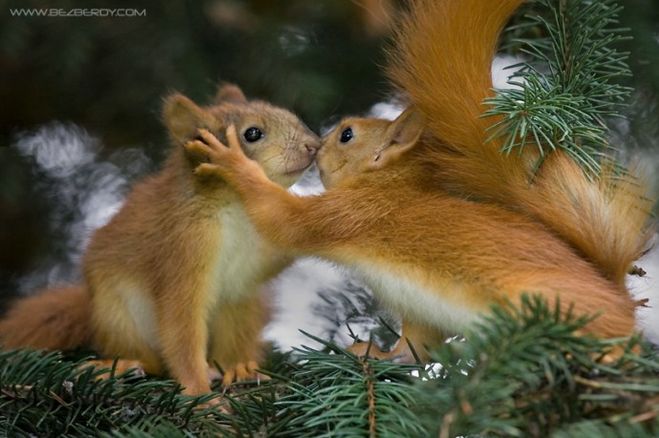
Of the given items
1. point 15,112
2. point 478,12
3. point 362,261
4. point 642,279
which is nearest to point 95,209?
point 15,112

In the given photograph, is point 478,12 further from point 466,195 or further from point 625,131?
point 625,131

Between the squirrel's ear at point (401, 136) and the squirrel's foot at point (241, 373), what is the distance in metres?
0.61

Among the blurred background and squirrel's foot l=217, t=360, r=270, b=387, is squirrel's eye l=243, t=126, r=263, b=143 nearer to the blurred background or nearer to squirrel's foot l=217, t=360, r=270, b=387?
the blurred background

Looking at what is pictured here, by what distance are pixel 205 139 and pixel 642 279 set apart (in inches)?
42.5

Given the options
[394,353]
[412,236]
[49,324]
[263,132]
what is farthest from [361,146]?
[49,324]

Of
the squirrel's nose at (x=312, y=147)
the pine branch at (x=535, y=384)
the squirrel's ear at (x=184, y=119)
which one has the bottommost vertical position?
the pine branch at (x=535, y=384)

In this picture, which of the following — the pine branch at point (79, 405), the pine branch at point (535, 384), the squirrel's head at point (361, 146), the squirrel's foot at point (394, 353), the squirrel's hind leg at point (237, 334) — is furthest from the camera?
the squirrel's hind leg at point (237, 334)

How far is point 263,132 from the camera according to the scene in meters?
2.43

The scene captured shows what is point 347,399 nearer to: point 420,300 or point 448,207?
point 420,300

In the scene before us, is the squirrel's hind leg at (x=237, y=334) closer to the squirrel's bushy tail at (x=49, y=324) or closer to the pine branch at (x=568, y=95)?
the squirrel's bushy tail at (x=49, y=324)

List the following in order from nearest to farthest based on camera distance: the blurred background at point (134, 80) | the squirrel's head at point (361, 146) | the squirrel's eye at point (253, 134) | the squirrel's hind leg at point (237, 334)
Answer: the squirrel's head at point (361, 146) < the squirrel's eye at point (253, 134) < the squirrel's hind leg at point (237, 334) < the blurred background at point (134, 80)

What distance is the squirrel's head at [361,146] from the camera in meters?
2.21

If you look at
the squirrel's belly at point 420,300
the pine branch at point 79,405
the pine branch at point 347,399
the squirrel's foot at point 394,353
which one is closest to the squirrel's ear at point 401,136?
the squirrel's belly at point 420,300

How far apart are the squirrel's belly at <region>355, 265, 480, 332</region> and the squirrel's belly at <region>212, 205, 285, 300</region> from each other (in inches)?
16.4
